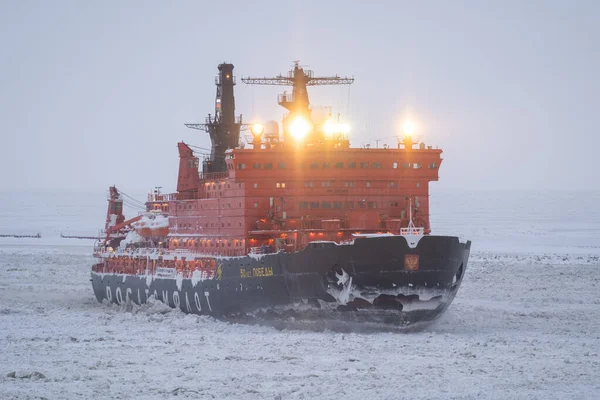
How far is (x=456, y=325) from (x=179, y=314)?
1097 centimetres

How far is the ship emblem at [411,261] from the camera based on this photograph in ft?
102

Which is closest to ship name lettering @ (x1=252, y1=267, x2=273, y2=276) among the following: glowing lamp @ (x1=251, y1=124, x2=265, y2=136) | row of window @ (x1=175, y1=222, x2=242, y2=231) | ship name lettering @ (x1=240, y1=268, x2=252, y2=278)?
ship name lettering @ (x1=240, y1=268, x2=252, y2=278)

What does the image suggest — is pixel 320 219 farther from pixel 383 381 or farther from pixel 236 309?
pixel 383 381

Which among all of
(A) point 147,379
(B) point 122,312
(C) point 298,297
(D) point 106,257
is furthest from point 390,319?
(D) point 106,257

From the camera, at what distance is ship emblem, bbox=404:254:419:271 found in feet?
102

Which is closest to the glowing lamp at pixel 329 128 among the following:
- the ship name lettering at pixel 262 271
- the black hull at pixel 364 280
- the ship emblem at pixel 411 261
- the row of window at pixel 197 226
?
the row of window at pixel 197 226

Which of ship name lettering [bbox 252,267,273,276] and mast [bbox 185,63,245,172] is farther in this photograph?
mast [bbox 185,63,245,172]

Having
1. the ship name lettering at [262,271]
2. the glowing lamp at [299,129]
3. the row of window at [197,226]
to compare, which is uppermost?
the glowing lamp at [299,129]

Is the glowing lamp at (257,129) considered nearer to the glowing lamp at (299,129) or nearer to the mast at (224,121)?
the glowing lamp at (299,129)

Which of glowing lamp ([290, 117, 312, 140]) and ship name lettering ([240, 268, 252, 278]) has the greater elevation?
glowing lamp ([290, 117, 312, 140])

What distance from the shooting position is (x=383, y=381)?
77.5ft

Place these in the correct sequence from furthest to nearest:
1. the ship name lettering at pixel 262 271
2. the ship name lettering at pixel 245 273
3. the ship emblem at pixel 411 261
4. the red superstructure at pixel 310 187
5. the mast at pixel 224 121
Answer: the mast at pixel 224 121 < the red superstructure at pixel 310 187 < the ship name lettering at pixel 245 273 < the ship name lettering at pixel 262 271 < the ship emblem at pixel 411 261

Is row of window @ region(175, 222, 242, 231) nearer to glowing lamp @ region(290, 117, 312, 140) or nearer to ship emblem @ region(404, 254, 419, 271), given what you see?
glowing lamp @ region(290, 117, 312, 140)

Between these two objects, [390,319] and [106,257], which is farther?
[106,257]
